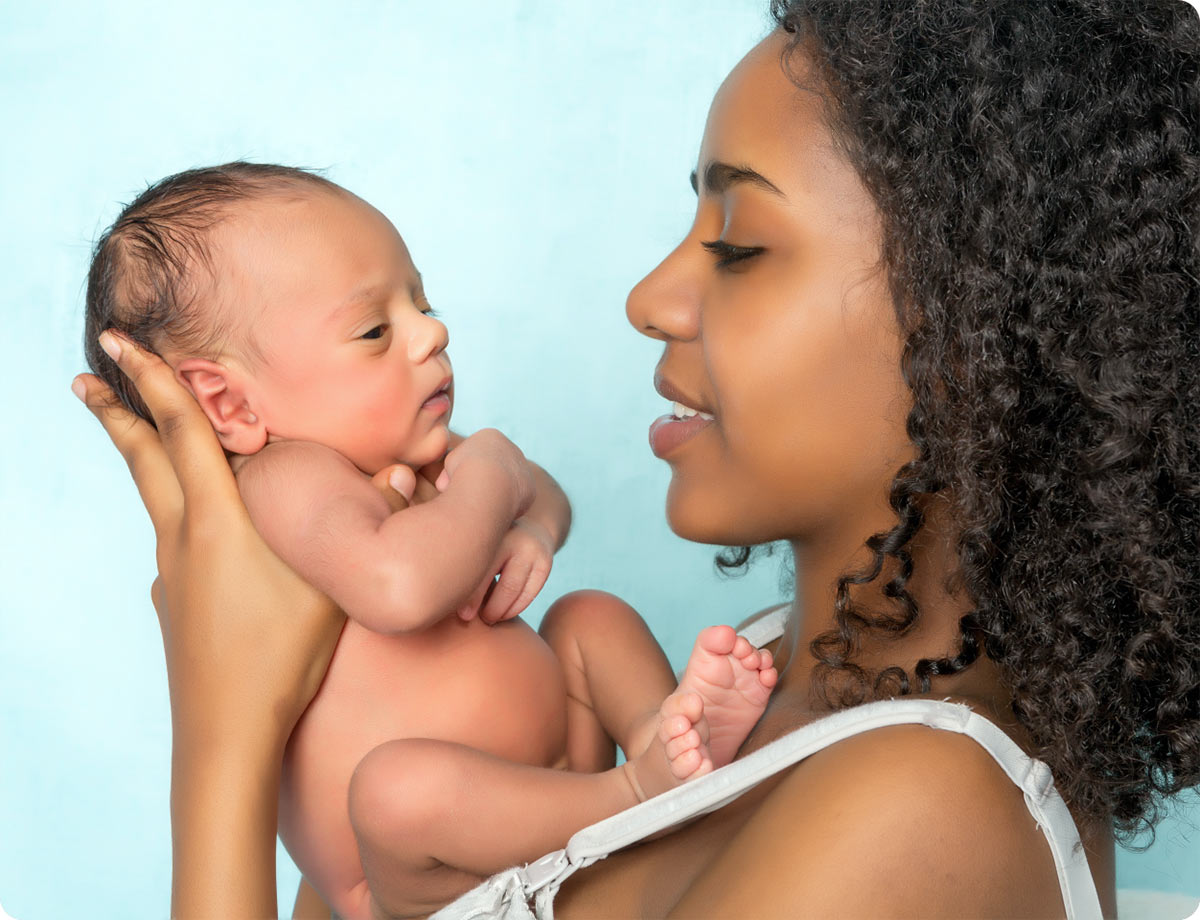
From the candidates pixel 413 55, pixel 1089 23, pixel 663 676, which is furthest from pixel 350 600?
pixel 413 55

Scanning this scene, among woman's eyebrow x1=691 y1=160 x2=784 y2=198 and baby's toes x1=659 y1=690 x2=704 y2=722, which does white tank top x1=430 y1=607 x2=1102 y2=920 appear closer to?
baby's toes x1=659 y1=690 x2=704 y2=722

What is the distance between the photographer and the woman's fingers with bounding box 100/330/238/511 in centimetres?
159

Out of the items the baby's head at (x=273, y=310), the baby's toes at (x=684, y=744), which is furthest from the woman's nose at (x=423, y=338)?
the baby's toes at (x=684, y=744)

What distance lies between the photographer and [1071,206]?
1.31 meters

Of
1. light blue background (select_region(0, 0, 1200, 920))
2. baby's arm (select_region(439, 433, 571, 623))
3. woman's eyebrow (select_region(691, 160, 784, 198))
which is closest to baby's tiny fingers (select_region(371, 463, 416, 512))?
baby's arm (select_region(439, 433, 571, 623))

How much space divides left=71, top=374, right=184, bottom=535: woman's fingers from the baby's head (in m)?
0.10

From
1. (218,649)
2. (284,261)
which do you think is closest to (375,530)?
(218,649)

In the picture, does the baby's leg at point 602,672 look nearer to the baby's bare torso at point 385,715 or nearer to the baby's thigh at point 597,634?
the baby's thigh at point 597,634

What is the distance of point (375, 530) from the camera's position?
1479 millimetres

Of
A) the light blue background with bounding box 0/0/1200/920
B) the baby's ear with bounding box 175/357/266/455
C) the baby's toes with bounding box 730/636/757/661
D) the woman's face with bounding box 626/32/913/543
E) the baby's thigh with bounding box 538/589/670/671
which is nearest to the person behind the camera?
the woman's face with bounding box 626/32/913/543

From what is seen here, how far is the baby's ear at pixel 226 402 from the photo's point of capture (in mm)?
1607

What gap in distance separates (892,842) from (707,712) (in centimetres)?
38

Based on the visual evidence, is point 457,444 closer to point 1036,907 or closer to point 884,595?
point 884,595

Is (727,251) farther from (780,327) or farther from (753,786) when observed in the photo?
(753,786)
